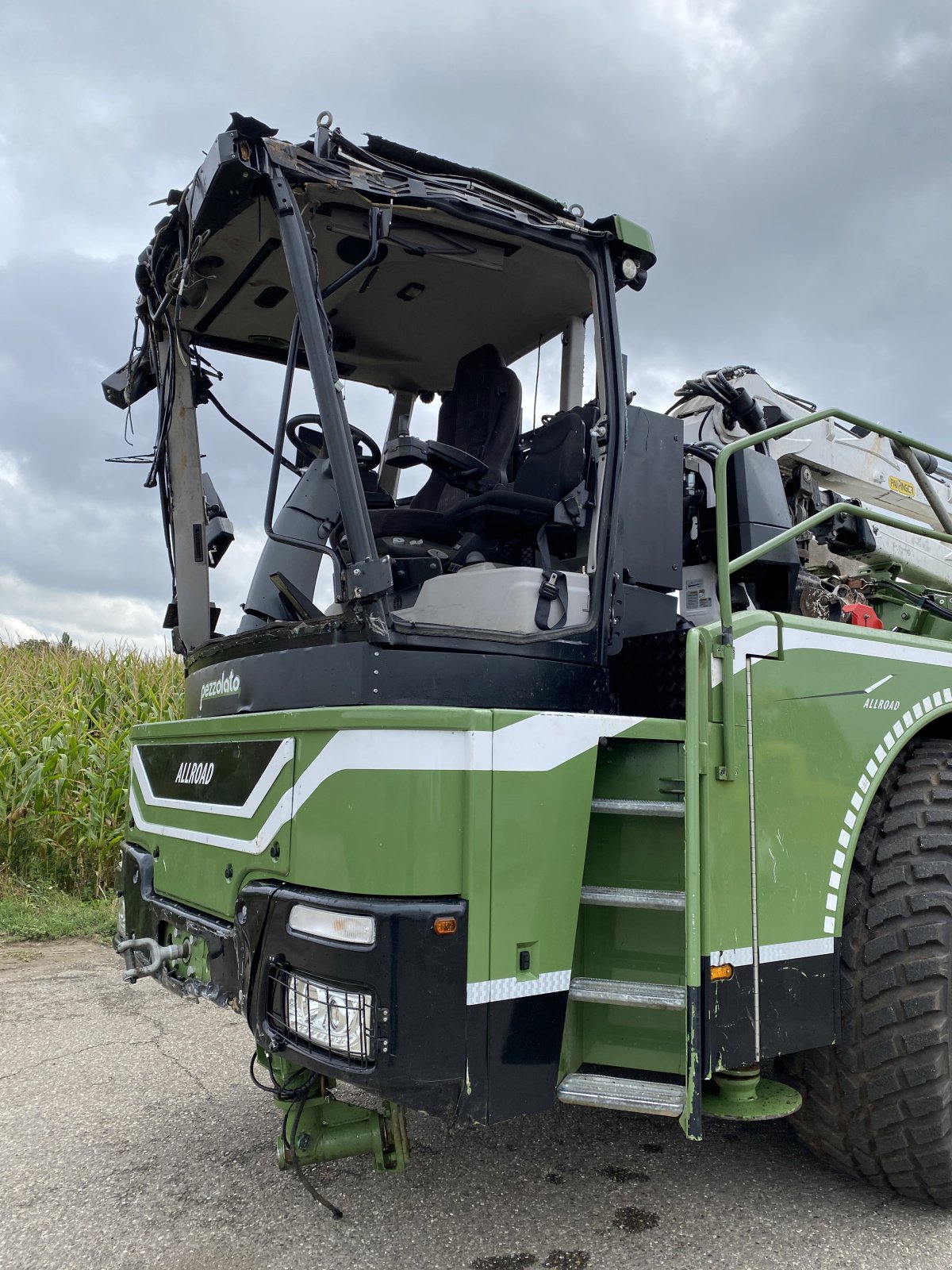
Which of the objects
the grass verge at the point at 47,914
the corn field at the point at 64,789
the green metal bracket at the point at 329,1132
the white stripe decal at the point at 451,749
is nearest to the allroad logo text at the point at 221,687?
the white stripe decal at the point at 451,749

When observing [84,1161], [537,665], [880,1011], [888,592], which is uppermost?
[888,592]

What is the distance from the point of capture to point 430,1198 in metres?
3.00

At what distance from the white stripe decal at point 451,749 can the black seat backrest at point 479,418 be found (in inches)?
59.7

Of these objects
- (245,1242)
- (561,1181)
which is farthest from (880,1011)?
(245,1242)

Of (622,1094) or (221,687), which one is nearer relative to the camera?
(622,1094)

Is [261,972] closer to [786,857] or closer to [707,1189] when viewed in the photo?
[786,857]

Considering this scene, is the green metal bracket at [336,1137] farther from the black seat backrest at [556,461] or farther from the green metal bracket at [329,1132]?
the black seat backrest at [556,461]

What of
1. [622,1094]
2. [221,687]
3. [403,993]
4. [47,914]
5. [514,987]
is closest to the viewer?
[403,993]

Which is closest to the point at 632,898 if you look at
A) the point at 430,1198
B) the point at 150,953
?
the point at 430,1198

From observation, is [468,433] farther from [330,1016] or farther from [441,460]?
[330,1016]

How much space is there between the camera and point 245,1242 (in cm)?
278

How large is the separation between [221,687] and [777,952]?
5.88 feet

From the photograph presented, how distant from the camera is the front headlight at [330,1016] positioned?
225 cm

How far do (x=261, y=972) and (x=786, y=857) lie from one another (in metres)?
1.38
